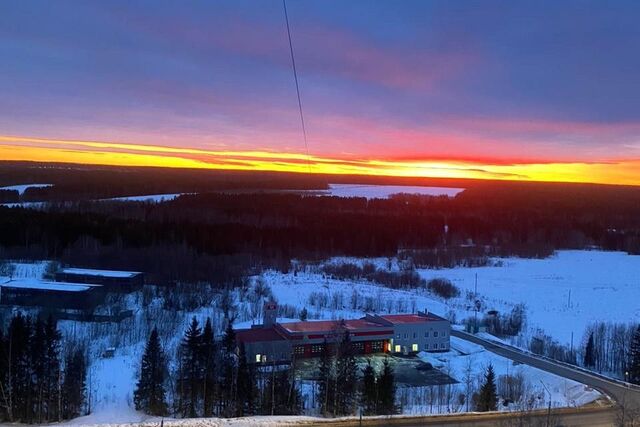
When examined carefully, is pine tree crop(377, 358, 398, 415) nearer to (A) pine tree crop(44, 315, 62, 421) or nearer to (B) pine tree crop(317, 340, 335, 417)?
(B) pine tree crop(317, 340, 335, 417)

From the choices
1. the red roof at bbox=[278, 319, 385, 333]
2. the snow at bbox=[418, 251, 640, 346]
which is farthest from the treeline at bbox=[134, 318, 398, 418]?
the snow at bbox=[418, 251, 640, 346]

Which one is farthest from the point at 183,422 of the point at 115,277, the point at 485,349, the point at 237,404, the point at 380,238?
the point at 380,238

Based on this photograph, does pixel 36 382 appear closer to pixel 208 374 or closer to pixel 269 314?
pixel 208 374

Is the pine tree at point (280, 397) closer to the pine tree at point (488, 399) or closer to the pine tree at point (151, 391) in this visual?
the pine tree at point (151, 391)

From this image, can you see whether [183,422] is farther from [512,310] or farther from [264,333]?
[512,310]

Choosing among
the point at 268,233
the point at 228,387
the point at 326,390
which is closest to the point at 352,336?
the point at 326,390

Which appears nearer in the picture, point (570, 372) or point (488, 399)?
point (488, 399)
